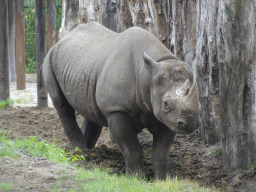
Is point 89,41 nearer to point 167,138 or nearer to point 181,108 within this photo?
point 167,138

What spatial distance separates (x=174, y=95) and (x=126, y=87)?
0.86 meters

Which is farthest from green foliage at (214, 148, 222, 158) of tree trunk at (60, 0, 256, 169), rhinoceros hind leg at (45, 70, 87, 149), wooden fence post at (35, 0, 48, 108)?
wooden fence post at (35, 0, 48, 108)

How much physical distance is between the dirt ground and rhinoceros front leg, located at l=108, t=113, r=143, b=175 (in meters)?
0.33

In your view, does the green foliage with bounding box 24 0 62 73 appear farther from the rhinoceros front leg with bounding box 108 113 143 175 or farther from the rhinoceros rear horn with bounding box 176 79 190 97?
the rhinoceros rear horn with bounding box 176 79 190 97

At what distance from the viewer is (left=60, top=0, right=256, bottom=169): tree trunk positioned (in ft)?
15.0

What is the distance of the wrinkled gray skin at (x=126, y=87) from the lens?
13.1ft

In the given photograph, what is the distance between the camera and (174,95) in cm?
388

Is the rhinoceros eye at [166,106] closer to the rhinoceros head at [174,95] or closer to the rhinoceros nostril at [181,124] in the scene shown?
the rhinoceros head at [174,95]

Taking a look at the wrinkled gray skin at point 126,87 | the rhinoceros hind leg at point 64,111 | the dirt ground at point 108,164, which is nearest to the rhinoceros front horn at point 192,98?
the wrinkled gray skin at point 126,87

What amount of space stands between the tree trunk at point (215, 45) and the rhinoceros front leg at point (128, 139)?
1.12 m

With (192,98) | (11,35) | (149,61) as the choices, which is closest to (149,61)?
(149,61)

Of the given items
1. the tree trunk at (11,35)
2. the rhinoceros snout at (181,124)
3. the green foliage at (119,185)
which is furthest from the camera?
the tree trunk at (11,35)

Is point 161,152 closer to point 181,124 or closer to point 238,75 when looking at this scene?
point 181,124

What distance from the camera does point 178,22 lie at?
317 inches
